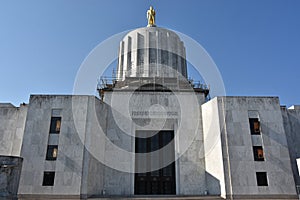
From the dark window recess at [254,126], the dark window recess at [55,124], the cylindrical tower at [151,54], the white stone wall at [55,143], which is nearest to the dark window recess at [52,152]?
the white stone wall at [55,143]

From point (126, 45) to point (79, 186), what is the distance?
57.6 ft

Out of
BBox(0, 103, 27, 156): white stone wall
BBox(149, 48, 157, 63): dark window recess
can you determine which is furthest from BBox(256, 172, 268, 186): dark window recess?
BBox(0, 103, 27, 156): white stone wall

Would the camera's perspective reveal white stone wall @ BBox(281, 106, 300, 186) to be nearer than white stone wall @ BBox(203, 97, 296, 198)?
No

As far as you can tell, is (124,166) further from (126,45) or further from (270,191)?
(126,45)

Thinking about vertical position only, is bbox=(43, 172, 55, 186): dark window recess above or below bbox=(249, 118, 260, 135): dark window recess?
below

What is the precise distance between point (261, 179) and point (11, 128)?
75.4 feet

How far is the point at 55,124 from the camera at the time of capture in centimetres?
2019

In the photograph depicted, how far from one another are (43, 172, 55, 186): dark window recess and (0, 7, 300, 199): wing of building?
0.25ft

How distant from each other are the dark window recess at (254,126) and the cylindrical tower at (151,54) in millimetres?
9657

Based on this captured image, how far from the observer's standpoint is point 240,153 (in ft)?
63.6

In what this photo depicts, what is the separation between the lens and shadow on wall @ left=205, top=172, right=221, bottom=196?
19319 mm

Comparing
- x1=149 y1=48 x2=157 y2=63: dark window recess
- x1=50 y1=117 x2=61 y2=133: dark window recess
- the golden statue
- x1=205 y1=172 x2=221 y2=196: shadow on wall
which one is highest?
the golden statue

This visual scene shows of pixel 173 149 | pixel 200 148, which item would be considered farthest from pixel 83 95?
pixel 200 148

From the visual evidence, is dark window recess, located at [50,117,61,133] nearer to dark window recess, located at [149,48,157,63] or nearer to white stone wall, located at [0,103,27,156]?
white stone wall, located at [0,103,27,156]
